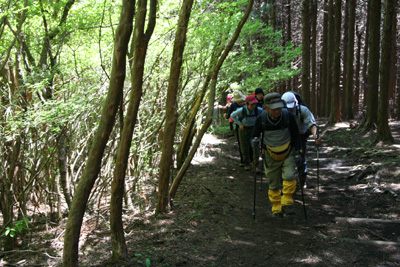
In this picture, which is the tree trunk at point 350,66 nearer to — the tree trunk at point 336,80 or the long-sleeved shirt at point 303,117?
the tree trunk at point 336,80

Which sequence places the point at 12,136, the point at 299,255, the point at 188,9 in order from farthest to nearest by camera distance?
the point at 12,136, the point at 188,9, the point at 299,255

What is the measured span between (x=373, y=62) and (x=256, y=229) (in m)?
10.8

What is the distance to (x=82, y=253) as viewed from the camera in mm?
5484

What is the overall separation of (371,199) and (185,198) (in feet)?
12.0

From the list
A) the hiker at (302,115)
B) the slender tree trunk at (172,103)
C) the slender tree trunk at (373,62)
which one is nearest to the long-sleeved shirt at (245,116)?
the hiker at (302,115)

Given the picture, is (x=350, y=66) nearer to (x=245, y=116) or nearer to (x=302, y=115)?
(x=245, y=116)

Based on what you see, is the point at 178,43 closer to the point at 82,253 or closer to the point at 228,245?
the point at 228,245

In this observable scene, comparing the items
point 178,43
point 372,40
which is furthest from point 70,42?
point 372,40

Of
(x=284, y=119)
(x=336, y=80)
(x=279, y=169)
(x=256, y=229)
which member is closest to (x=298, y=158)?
(x=279, y=169)

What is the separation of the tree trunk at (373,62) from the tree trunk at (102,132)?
37.8 ft

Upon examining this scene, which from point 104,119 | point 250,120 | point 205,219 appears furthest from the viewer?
point 250,120

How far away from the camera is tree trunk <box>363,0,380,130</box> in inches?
493

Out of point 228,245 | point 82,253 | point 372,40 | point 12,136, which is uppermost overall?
point 372,40

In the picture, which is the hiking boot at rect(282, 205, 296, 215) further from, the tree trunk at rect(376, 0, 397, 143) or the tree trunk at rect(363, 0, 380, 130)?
the tree trunk at rect(363, 0, 380, 130)
